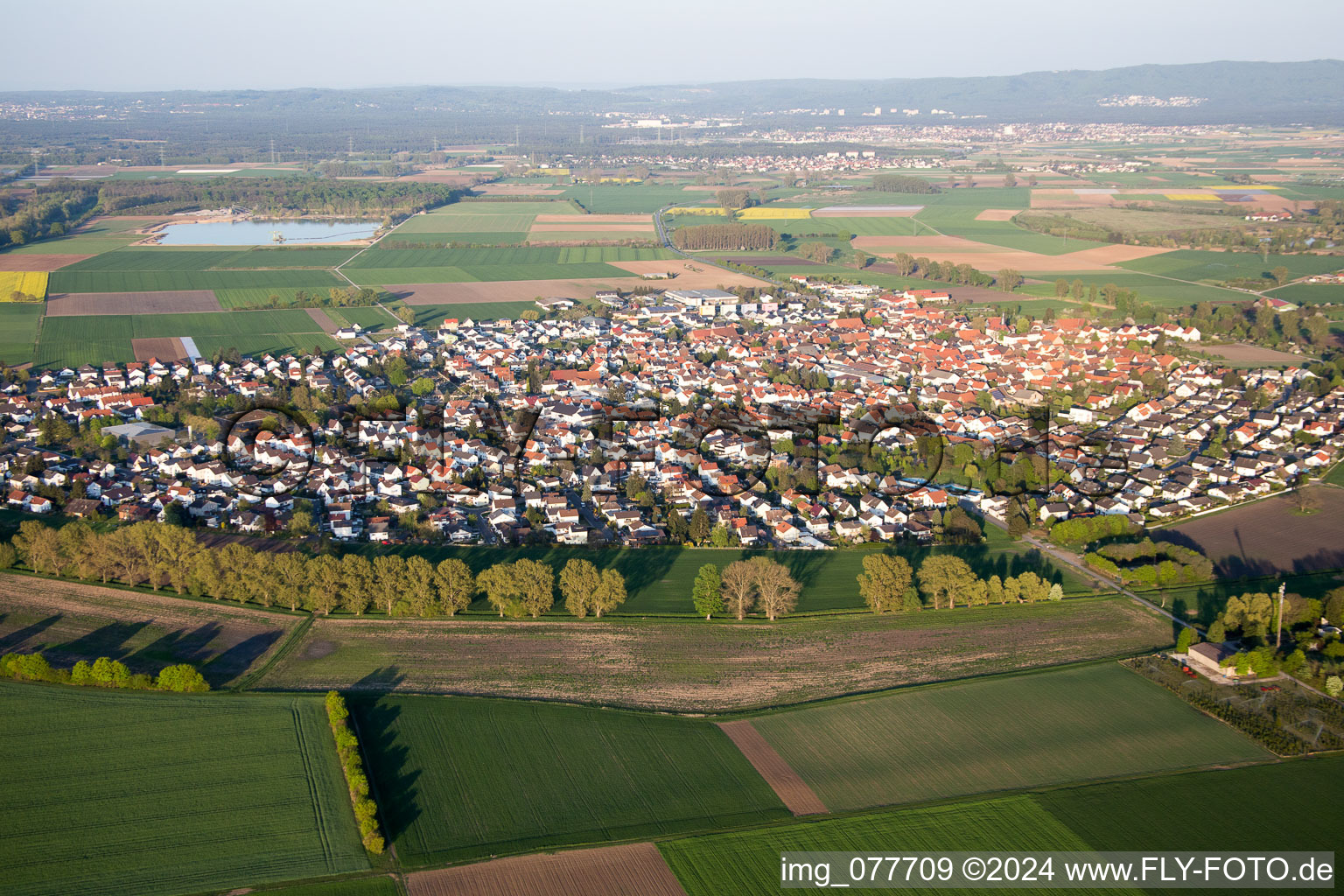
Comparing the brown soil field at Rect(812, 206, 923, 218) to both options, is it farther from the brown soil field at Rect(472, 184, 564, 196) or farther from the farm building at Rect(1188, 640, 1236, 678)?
the farm building at Rect(1188, 640, 1236, 678)

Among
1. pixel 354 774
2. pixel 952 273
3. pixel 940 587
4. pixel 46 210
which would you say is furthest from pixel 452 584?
pixel 46 210

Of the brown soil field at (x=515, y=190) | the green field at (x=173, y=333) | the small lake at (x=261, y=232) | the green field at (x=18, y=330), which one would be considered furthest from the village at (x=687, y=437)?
the brown soil field at (x=515, y=190)

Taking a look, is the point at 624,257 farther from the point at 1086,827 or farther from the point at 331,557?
the point at 1086,827

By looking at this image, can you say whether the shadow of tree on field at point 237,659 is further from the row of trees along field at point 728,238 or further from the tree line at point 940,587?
the row of trees along field at point 728,238

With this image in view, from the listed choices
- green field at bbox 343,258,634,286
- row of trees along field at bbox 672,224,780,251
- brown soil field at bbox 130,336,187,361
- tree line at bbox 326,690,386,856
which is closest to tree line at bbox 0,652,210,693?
tree line at bbox 326,690,386,856

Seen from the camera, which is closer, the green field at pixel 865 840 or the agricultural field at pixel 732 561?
the green field at pixel 865 840

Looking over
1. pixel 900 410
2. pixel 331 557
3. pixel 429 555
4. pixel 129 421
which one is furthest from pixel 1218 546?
pixel 129 421

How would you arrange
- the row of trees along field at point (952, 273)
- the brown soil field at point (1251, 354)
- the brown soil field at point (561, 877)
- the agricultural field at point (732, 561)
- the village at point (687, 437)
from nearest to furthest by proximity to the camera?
the brown soil field at point (561, 877) < the agricultural field at point (732, 561) < the village at point (687, 437) < the brown soil field at point (1251, 354) < the row of trees along field at point (952, 273)
